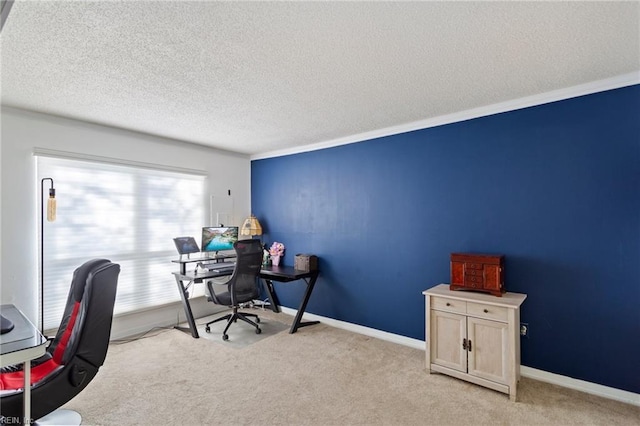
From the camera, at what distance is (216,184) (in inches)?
187

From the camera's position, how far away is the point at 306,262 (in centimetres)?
419

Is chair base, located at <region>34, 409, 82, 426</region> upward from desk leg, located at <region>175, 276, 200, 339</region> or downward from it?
downward

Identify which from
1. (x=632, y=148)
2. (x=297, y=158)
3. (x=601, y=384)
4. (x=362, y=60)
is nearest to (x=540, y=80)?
(x=632, y=148)

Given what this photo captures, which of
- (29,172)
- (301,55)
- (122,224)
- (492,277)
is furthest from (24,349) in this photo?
(492,277)

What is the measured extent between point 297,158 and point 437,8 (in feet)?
10.5

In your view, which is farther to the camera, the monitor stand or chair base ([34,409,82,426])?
chair base ([34,409,82,426])

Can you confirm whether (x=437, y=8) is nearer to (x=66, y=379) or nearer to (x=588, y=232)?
(x=588, y=232)

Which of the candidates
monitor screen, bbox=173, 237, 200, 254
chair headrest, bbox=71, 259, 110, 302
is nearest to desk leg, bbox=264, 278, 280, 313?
monitor screen, bbox=173, 237, 200, 254

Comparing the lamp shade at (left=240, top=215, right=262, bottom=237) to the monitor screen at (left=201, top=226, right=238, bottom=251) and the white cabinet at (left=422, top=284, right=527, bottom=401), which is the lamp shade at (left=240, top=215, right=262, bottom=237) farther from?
the white cabinet at (left=422, top=284, right=527, bottom=401)

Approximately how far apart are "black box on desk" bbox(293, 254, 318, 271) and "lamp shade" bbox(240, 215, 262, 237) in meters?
0.90

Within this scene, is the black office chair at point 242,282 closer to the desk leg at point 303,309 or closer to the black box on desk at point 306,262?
the desk leg at point 303,309

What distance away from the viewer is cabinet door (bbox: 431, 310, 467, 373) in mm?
2658

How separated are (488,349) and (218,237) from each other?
3.38 metres

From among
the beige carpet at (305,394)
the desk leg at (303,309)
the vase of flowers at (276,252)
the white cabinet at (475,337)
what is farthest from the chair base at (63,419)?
the vase of flowers at (276,252)
